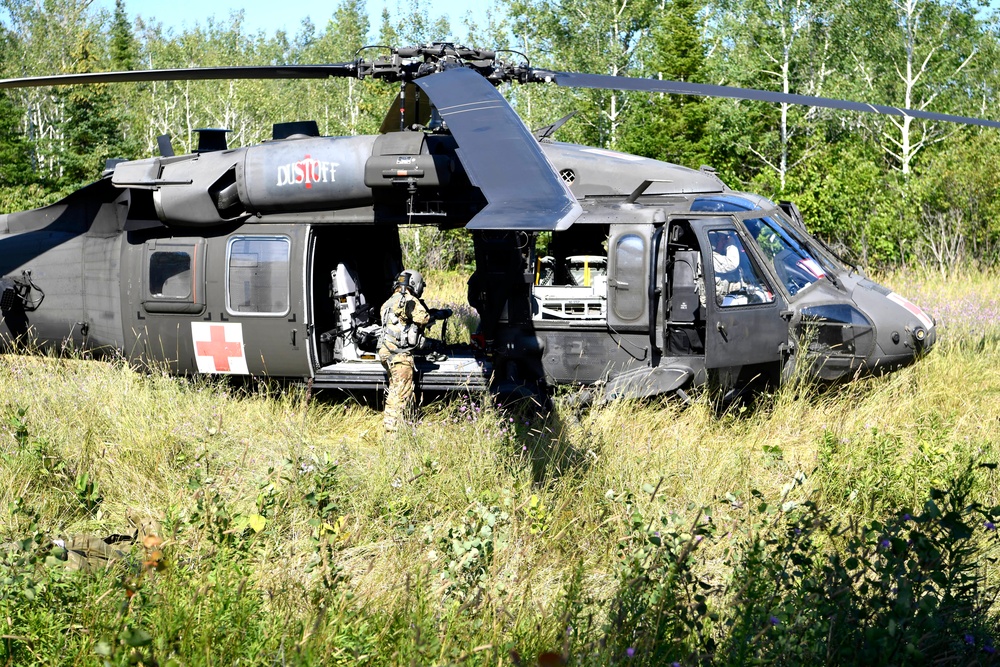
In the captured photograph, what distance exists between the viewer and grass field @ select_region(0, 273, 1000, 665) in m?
3.22

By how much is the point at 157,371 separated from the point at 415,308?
222 cm

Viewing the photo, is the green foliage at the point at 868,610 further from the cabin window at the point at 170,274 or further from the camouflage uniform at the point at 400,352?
the cabin window at the point at 170,274

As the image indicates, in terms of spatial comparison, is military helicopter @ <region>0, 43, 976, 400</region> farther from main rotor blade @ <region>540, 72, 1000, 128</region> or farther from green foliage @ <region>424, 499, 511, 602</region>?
green foliage @ <region>424, 499, 511, 602</region>

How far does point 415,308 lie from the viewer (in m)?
6.84

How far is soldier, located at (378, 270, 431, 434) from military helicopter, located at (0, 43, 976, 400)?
303mm

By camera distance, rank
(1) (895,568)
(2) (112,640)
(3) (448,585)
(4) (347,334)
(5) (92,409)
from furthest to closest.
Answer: (4) (347,334), (5) (92,409), (3) (448,585), (1) (895,568), (2) (112,640)

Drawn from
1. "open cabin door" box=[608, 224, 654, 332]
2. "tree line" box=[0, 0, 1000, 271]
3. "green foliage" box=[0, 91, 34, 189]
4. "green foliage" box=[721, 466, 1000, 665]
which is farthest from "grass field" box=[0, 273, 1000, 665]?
"green foliage" box=[0, 91, 34, 189]

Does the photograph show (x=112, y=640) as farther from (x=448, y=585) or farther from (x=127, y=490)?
(x=127, y=490)

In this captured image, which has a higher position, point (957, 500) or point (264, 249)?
point (264, 249)

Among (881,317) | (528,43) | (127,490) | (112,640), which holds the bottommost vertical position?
(127,490)

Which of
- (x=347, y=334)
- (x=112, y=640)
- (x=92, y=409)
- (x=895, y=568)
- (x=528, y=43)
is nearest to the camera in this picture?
(x=112, y=640)

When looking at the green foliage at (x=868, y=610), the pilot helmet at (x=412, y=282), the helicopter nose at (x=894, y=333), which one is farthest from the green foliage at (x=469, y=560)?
the helicopter nose at (x=894, y=333)

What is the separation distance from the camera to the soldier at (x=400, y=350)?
6715mm

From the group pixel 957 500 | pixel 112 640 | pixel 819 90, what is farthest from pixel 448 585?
pixel 819 90
